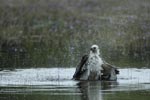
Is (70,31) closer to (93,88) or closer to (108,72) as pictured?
(108,72)

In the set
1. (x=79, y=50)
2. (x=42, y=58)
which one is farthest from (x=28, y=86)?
(x=79, y=50)

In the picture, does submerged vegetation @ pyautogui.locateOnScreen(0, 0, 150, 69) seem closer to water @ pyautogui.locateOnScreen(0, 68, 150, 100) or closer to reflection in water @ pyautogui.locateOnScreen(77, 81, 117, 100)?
water @ pyautogui.locateOnScreen(0, 68, 150, 100)

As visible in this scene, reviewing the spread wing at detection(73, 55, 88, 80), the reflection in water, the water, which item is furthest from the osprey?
the reflection in water

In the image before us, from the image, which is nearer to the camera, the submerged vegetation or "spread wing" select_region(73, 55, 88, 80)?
"spread wing" select_region(73, 55, 88, 80)

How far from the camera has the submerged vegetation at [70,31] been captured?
75.5 feet

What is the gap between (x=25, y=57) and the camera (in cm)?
2328

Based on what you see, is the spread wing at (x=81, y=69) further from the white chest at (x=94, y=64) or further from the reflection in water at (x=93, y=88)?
the reflection in water at (x=93, y=88)

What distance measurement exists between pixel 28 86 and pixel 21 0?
24612 mm

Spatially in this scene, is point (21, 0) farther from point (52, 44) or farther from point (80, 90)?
point (80, 90)

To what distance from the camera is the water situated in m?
15.2

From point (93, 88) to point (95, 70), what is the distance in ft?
6.10

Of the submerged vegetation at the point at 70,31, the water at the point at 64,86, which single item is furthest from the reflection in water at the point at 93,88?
the submerged vegetation at the point at 70,31

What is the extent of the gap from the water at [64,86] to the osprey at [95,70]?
0.81 feet

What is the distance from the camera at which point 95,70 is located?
18406 millimetres
